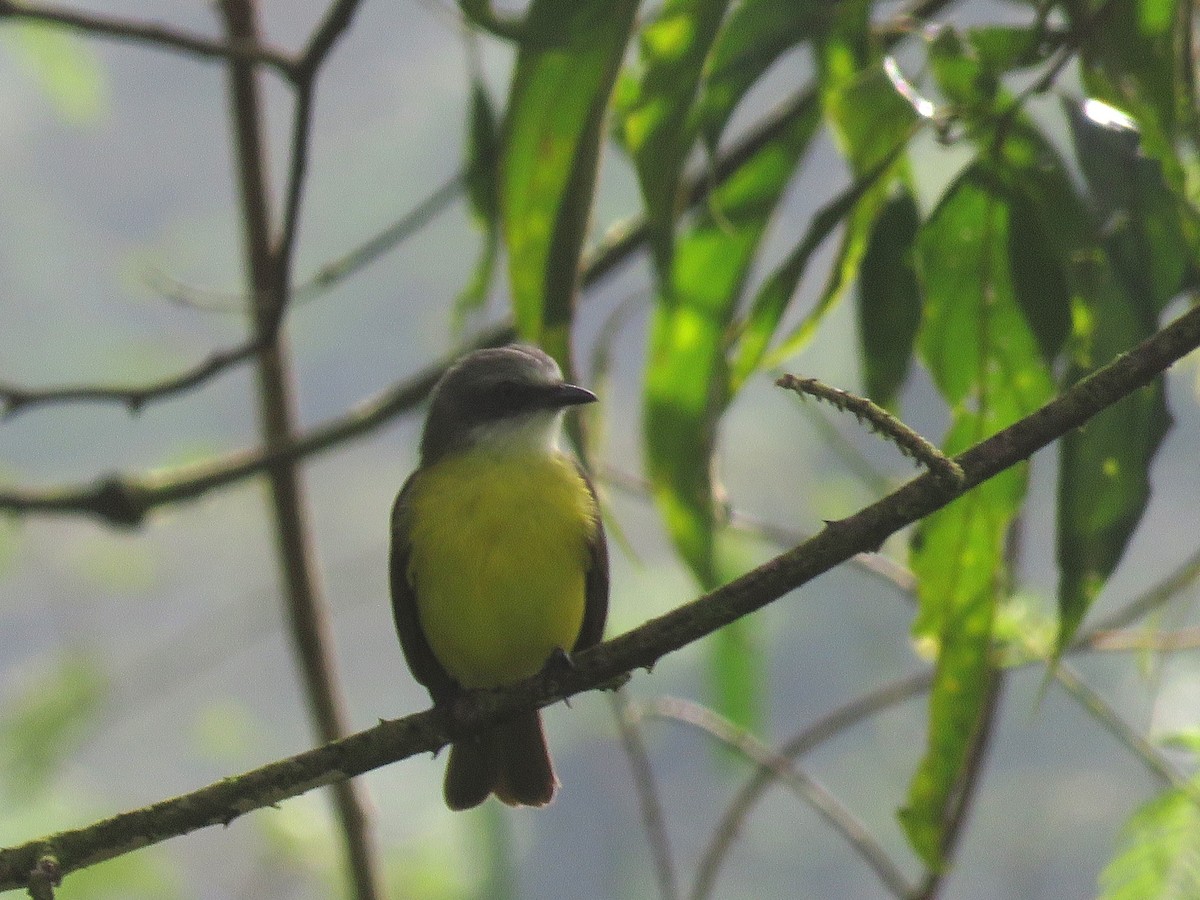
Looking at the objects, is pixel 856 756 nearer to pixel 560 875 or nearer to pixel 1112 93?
pixel 560 875

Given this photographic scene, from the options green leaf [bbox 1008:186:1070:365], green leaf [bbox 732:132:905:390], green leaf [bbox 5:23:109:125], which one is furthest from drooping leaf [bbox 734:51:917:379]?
green leaf [bbox 5:23:109:125]

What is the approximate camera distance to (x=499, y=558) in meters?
3.65

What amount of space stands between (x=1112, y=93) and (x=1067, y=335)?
0.45m

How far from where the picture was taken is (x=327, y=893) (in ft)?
26.6

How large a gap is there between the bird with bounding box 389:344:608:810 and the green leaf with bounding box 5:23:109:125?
1937 mm

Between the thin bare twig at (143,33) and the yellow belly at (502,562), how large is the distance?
1125mm

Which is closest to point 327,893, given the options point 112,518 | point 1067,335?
point 112,518

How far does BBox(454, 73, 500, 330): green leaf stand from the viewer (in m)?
3.95

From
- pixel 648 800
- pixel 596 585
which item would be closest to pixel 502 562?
pixel 596 585

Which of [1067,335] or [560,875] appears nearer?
[1067,335]

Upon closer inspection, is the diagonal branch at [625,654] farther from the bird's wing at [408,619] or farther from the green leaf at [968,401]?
the bird's wing at [408,619]

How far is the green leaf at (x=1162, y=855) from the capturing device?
325 cm

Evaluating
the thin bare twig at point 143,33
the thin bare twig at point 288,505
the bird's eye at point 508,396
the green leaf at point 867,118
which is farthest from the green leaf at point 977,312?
the thin bare twig at point 288,505

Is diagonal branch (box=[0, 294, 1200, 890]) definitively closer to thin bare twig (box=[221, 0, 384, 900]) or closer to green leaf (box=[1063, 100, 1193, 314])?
green leaf (box=[1063, 100, 1193, 314])
